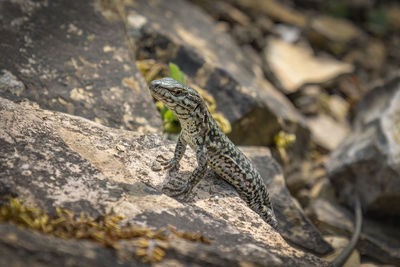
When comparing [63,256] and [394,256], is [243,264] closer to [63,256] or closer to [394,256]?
[63,256]

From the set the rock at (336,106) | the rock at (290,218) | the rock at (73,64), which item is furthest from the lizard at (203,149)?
the rock at (336,106)

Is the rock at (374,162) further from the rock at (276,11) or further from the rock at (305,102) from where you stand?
the rock at (276,11)

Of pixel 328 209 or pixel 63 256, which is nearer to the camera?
pixel 63 256

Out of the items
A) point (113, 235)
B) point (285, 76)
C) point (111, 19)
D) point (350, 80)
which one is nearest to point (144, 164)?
point (113, 235)

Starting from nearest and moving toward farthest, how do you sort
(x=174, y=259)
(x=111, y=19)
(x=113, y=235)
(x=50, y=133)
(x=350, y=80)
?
(x=174, y=259) → (x=113, y=235) → (x=50, y=133) → (x=111, y=19) → (x=350, y=80)

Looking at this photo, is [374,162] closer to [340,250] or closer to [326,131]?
[340,250]

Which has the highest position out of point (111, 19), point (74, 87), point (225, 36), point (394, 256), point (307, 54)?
point (307, 54)

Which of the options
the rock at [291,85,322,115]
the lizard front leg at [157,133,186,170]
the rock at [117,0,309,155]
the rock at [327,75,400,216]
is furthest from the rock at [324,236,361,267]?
the rock at [291,85,322,115]

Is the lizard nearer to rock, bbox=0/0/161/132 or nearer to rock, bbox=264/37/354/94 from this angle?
rock, bbox=0/0/161/132
